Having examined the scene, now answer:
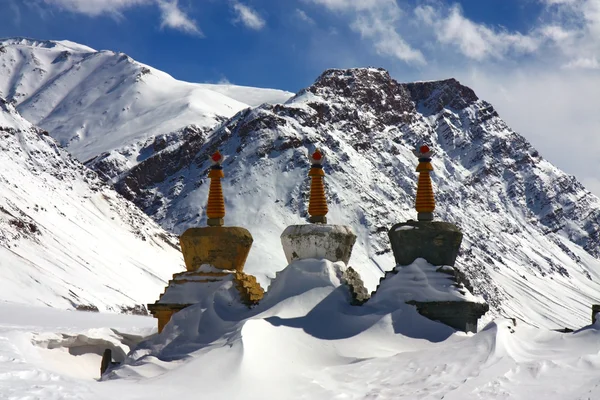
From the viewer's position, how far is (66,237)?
120875 mm

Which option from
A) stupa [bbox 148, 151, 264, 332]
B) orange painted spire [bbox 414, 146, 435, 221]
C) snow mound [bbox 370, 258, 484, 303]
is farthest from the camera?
stupa [bbox 148, 151, 264, 332]

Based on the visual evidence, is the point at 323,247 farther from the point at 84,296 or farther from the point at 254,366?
the point at 84,296

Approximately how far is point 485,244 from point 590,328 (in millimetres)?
188718

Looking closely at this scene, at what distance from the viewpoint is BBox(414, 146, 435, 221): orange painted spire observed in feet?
60.3

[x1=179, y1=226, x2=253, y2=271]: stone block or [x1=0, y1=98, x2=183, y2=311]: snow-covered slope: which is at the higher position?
[x1=0, y1=98, x2=183, y2=311]: snow-covered slope

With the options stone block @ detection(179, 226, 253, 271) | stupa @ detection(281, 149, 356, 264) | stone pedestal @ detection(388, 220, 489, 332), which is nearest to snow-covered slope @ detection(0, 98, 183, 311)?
stone block @ detection(179, 226, 253, 271)

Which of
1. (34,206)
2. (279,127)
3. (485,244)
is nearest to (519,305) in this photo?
(485,244)

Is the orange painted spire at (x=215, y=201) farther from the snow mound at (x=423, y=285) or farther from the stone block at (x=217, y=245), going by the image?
the snow mound at (x=423, y=285)

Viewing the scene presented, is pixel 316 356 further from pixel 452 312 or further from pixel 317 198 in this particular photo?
pixel 317 198

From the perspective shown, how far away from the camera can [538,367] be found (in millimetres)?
12578

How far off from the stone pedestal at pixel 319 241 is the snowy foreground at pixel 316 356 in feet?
1.41

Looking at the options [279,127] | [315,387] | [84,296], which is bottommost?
[315,387]

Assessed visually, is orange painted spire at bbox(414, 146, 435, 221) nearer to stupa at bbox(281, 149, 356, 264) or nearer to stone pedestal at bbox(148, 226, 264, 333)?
stupa at bbox(281, 149, 356, 264)

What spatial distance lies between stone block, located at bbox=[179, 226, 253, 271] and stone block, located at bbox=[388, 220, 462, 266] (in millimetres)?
3969
